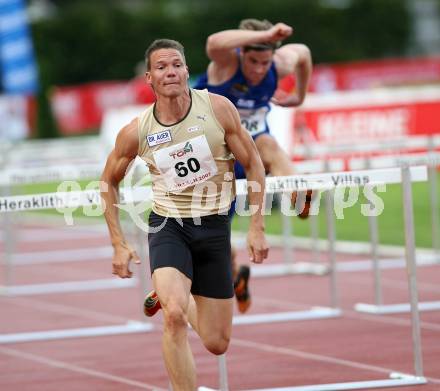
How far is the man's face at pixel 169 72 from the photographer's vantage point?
22.7ft

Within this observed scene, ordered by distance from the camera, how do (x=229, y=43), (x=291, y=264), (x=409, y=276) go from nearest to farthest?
(x=409, y=276)
(x=229, y=43)
(x=291, y=264)

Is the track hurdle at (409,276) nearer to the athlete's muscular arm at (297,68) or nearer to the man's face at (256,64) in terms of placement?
the man's face at (256,64)

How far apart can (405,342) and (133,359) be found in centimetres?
206

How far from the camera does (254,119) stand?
10.0 meters

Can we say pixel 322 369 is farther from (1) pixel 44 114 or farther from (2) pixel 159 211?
(1) pixel 44 114

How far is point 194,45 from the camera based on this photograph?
54.0 metres

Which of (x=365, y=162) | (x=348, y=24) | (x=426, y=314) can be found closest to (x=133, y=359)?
(x=426, y=314)

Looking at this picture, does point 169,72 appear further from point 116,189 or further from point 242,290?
point 242,290

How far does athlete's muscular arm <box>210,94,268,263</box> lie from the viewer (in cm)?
702

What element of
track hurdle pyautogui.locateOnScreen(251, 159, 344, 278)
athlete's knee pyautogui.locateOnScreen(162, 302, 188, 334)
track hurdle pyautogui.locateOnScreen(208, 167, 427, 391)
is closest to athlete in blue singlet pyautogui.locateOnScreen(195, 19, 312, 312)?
track hurdle pyautogui.locateOnScreen(208, 167, 427, 391)

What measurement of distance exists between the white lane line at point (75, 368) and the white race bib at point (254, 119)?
2.24 meters

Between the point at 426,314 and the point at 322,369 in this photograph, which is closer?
the point at 322,369

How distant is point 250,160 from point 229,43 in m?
2.07

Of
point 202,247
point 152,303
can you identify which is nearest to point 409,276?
point 202,247
